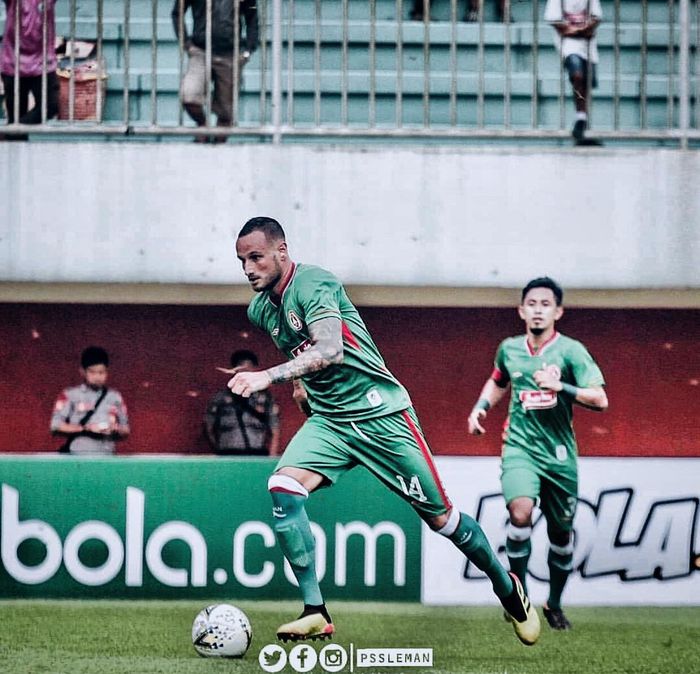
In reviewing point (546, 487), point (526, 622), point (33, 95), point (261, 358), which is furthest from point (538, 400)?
point (33, 95)

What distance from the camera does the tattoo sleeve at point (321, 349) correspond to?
5.45 m

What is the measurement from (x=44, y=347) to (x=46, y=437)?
526 mm

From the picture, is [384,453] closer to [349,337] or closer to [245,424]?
[349,337]

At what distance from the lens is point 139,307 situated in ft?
26.5

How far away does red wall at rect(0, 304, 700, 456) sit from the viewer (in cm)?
807

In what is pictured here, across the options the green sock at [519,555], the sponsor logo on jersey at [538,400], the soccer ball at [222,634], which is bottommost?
the soccer ball at [222,634]

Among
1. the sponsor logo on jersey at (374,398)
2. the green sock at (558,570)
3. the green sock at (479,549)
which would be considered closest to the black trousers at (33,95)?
the sponsor logo on jersey at (374,398)

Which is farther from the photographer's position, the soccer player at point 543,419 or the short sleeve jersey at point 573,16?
A: the short sleeve jersey at point 573,16

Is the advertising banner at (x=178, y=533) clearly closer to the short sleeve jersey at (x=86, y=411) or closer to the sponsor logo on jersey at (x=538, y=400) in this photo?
the short sleeve jersey at (x=86, y=411)

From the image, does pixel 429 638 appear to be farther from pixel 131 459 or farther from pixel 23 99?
pixel 23 99

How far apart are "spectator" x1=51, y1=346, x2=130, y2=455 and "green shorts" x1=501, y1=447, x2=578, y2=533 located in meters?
1.94

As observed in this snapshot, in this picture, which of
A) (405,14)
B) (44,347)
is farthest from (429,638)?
(405,14)

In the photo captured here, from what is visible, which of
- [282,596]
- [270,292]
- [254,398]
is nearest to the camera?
[270,292]

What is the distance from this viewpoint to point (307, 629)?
5676 millimetres
